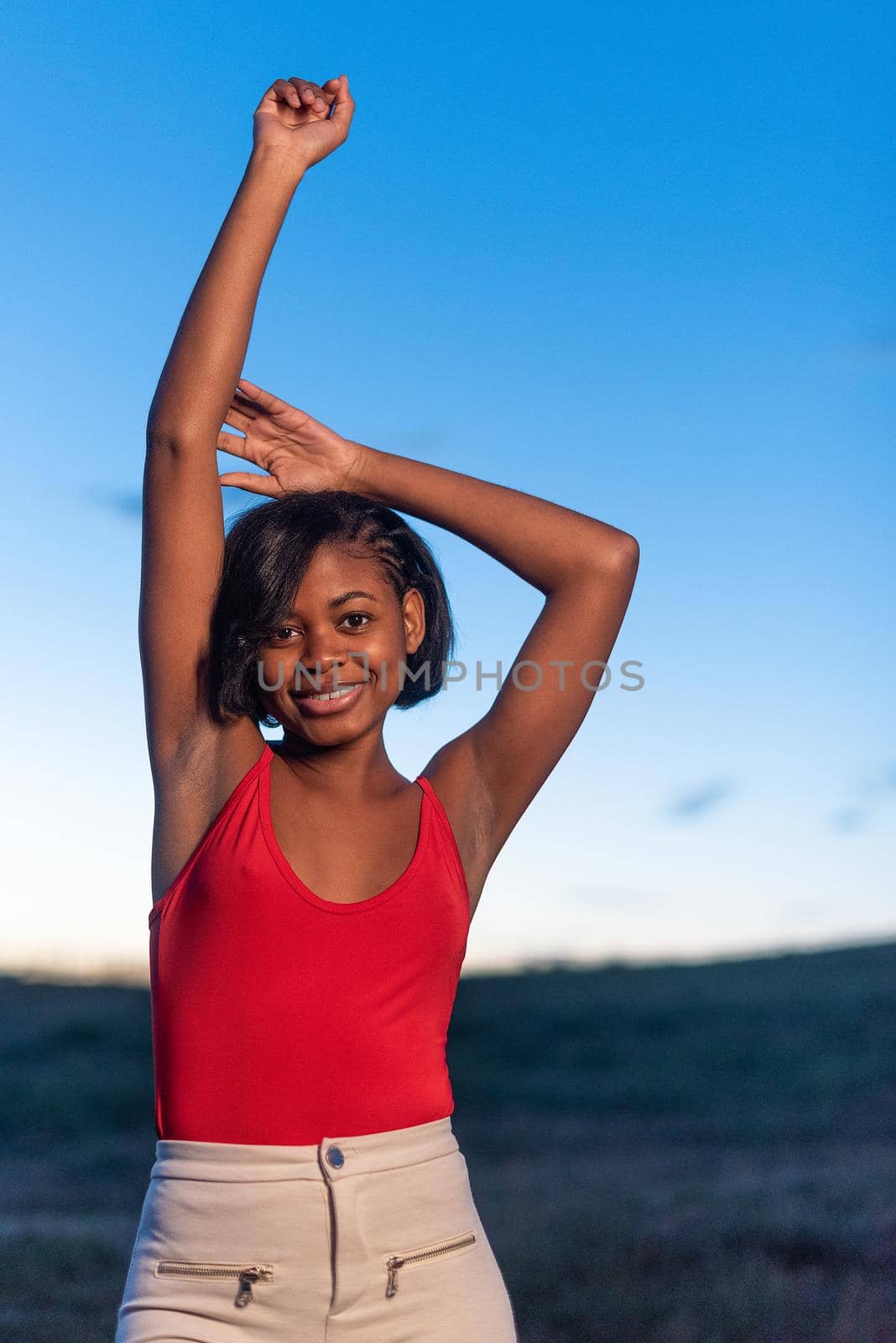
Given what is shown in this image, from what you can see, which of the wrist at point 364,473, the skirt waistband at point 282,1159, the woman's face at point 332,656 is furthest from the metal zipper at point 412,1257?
the wrist at point 364,473

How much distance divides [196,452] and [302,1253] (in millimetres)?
1341

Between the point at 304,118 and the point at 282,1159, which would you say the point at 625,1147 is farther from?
the point at 304,118

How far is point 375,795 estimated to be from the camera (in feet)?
8.78

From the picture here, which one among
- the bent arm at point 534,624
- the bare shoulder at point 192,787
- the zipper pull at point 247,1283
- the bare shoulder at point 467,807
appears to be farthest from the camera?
the bent arm at point 534,624

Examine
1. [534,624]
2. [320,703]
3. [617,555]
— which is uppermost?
Answer: [617,555]

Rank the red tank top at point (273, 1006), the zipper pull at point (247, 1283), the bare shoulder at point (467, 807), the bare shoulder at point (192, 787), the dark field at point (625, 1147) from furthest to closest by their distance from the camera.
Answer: the dark field at point (625, 1147)
the bare shoulder at point (467, 807)
the bare shoulder at point (192, 787)
the red tank top at point (273, 1006)
the zipper pull at point (247, 1283)

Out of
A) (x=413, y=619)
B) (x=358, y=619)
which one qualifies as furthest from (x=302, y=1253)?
(x=413, y=619)

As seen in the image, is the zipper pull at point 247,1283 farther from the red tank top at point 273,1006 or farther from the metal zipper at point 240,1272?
the red tank top at point 273,1006

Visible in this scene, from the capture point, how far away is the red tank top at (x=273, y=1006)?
229 cm

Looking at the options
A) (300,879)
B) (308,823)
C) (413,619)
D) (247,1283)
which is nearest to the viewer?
(247,1283)

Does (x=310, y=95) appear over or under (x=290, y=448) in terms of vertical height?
over

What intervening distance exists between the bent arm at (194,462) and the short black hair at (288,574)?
5 centimetres

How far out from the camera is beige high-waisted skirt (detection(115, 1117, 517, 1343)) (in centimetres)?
217

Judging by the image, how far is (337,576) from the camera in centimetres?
262
